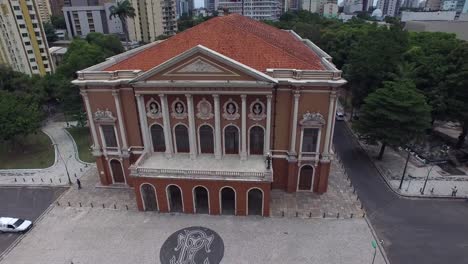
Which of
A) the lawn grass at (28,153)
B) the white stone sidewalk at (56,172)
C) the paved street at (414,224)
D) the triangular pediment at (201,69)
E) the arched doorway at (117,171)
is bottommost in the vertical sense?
the lawn grass at (28,153)

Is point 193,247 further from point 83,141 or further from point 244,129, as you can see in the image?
point 83,141

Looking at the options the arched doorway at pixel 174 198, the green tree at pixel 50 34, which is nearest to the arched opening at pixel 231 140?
the arched doorway at pixel 174 198

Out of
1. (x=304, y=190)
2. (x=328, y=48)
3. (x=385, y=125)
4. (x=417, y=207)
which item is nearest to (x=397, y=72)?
(x=385, y=125)

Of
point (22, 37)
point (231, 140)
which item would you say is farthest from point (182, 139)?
point (22, 37)

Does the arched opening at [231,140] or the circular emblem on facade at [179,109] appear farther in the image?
the arched opening at [231,140]

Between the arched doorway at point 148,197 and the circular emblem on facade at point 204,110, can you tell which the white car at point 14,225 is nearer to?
the arched doorway at point 148,197

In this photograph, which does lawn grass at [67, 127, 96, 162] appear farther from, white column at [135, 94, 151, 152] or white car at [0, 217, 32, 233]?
white column at [135, 94, 151, 152]

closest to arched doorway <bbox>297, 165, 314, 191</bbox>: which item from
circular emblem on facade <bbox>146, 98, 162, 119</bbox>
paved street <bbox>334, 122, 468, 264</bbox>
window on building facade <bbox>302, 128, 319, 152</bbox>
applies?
window on building facade <bbox>302, 128, 319, 152</bbox>
